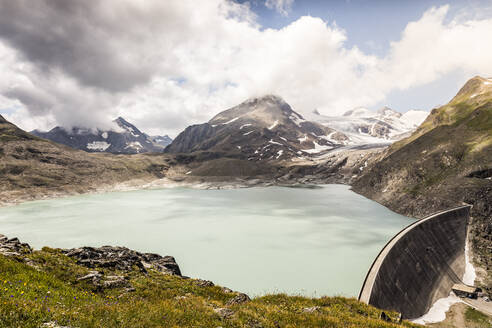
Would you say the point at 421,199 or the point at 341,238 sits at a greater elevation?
the point at 421,199

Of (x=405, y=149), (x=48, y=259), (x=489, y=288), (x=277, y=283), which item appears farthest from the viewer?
(x=405, y=149)

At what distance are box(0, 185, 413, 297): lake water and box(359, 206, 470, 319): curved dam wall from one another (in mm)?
4802

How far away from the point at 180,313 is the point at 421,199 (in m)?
78.3

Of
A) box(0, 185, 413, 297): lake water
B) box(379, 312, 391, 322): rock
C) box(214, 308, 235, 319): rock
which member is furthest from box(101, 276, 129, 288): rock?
box(0, 185, 413, 297): lake water

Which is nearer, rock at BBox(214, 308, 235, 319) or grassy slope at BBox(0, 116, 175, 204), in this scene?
rock at BBox(214, 308, 235, 319)

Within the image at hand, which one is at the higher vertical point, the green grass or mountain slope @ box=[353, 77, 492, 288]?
mountain slope @ box=[353, 77, 492, 288]

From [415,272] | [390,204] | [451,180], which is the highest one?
[451,180]

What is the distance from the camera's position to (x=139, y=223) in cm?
6300

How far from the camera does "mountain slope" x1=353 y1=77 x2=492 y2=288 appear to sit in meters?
49.7

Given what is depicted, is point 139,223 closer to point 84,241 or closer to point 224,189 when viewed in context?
point 84,241

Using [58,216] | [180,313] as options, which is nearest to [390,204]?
[180,313]

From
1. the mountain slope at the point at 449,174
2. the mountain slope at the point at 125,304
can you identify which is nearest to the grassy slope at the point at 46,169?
the mountain slope at the point at 125,304

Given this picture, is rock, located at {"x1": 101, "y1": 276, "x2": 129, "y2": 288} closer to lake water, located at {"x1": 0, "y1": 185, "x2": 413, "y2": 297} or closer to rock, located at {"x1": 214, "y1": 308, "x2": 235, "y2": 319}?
rock, located at {"x1": 214, "y1": 308, "x2": 235, "y2": 319}

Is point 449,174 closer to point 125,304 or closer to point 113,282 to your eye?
point 113,282
